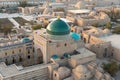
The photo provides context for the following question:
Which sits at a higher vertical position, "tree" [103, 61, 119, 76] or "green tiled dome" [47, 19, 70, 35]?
"green tiled dome" [47, 19, 70, 35]

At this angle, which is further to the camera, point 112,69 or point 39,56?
point 39,56

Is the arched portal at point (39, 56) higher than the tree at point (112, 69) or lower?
higher

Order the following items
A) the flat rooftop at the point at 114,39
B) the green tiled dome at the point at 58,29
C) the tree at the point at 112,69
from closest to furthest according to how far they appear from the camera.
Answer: the tree at the point at 112,69 → the green tiled dome at the point at 58,29 → the flat rooftop at the point at 114,39

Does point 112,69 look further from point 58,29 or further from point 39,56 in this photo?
point 39,56

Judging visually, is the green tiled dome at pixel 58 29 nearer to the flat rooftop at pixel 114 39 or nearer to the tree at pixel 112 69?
the tree at pixel 112 69

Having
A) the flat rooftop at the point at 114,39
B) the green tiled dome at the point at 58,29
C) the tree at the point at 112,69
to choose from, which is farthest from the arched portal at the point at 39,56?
the flat rooftop at the point at 114,39

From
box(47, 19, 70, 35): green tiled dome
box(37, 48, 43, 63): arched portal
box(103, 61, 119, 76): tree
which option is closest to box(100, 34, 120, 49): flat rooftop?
box(103, 61, 119, 76): tree

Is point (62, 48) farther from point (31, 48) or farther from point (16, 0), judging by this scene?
point (16, 0)

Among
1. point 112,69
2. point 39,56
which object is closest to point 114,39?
point 112,69

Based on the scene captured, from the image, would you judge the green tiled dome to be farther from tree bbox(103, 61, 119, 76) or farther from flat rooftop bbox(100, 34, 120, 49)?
flat rooftop bbox(100, 34, 120, 49)

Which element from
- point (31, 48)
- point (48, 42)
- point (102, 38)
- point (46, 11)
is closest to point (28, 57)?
point (31, 48)

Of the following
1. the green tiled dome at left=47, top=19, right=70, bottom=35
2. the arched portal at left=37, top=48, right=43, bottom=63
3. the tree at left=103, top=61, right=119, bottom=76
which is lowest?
the tree at left=103, top=61, right=119, bottom=76
